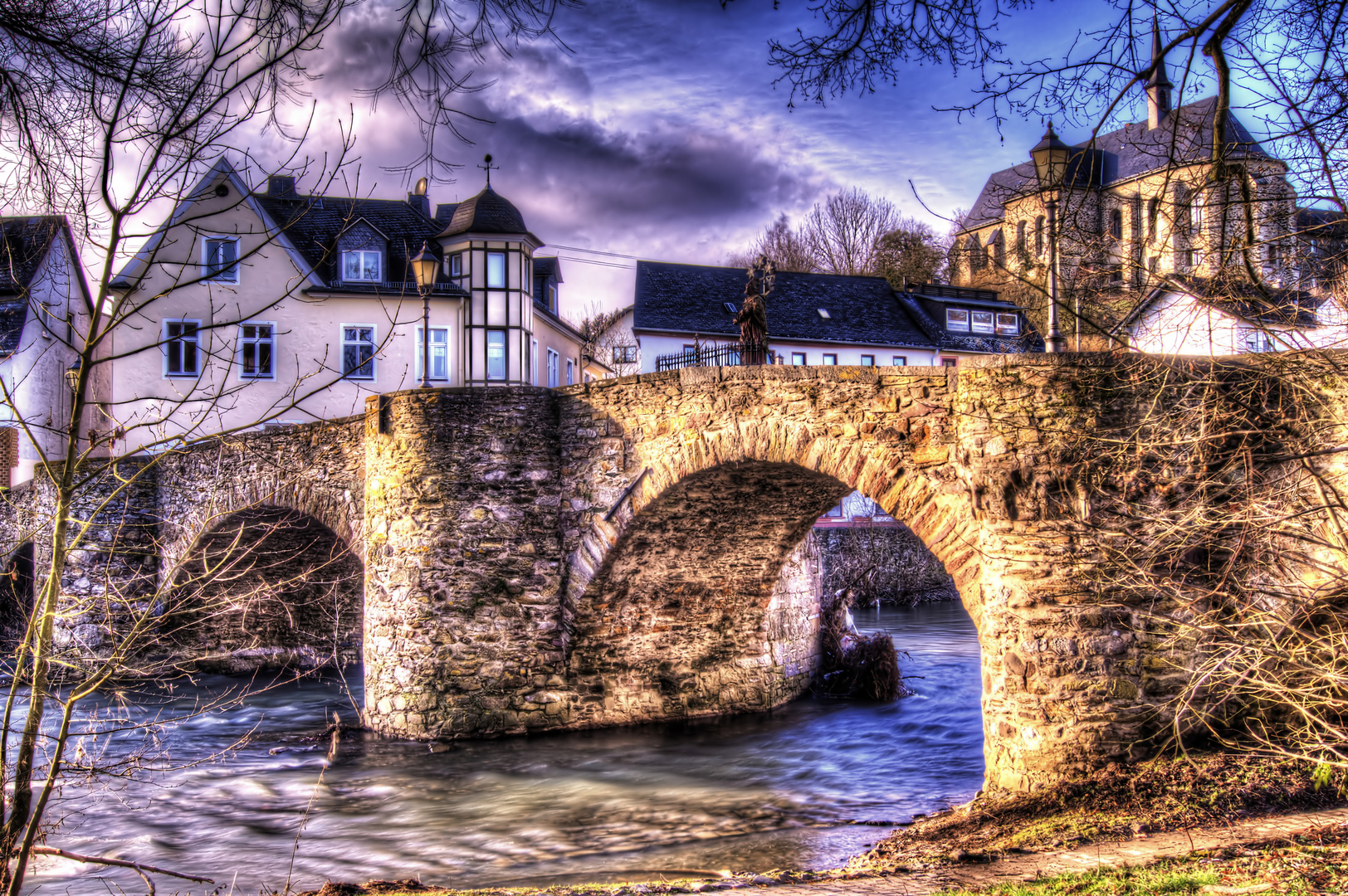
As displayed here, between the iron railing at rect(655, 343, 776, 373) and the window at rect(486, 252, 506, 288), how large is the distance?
382 cm

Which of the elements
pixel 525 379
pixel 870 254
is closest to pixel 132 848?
pixel 525 379

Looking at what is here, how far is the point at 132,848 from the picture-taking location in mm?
8906

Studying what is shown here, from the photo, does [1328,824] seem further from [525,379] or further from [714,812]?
[525,379]

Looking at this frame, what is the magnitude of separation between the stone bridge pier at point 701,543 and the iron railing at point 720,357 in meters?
1.07

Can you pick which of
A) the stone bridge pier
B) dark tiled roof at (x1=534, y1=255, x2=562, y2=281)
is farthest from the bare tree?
the stone bridge pier

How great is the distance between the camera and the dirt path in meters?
5.14

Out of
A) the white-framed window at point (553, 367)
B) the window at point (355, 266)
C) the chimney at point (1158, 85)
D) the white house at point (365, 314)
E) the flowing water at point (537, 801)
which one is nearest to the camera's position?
the chimney at point (1158, 85)

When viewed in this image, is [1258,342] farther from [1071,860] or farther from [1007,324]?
[1007,324]

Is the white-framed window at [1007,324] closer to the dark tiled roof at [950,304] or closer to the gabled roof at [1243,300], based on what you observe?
the dark tiled roof at [950,304]

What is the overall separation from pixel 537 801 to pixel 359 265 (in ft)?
51.8

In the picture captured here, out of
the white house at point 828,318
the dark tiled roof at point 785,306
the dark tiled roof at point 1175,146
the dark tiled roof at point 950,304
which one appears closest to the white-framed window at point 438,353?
the white house at point 828,318

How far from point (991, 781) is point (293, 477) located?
9302 mm

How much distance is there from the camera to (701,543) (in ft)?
36.7

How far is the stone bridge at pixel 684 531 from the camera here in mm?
7254
